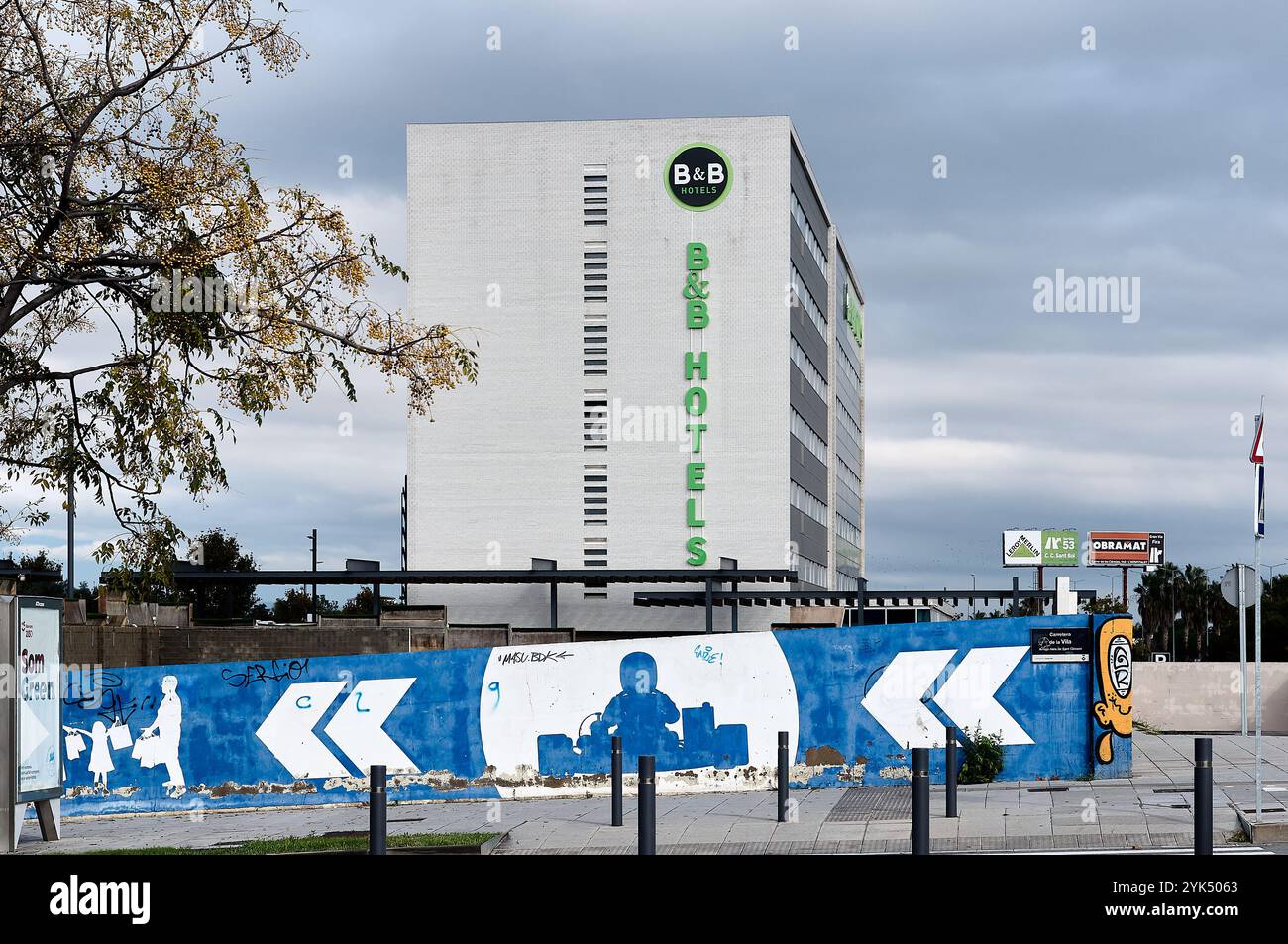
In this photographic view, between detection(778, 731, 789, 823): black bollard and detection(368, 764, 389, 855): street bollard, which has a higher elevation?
detection(368, 764, 389, 855): street bollard

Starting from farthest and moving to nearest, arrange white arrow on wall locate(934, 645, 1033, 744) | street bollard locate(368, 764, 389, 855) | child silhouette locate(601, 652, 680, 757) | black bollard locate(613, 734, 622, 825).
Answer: child silhouette locate(601, 652, 680, 757) → white arrow on wall locate(934, 645, 1033, 744) → black bollard locate(613, 734, 622, 825) → street bollard locate(368, 764, 389, 855)

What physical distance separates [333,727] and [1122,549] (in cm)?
8543

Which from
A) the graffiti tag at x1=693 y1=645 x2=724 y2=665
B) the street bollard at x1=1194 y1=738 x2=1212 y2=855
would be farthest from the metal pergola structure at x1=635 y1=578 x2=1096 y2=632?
the street bollard at x1=1194 y1=738 x2=1212 y2=855

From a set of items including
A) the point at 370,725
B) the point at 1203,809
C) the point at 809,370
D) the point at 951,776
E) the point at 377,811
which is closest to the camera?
the point at 1203,809

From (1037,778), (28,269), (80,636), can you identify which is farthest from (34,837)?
(1037,778)

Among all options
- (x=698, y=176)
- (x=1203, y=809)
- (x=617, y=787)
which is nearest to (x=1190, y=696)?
(x=617, y=787)

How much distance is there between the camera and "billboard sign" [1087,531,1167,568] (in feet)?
314

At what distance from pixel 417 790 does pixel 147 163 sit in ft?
29.1

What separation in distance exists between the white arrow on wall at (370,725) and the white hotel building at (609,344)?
139 ft

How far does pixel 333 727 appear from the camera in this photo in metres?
19.8

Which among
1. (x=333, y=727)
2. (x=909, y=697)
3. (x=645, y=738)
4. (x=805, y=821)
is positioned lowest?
(x=805, y=821)

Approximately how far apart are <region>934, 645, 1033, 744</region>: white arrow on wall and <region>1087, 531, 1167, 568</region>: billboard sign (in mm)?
80721

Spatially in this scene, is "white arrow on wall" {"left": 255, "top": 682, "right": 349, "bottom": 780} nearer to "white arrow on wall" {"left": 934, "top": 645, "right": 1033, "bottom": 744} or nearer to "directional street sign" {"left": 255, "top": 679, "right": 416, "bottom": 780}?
"directional street sign" {"left": 255, "top": 679, "right": 416, "bottom": 780}

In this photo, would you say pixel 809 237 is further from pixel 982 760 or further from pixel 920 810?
pixel 920 810
